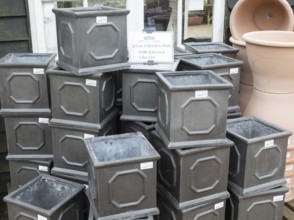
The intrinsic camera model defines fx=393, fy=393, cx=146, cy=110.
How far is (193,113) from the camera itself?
6.08ft

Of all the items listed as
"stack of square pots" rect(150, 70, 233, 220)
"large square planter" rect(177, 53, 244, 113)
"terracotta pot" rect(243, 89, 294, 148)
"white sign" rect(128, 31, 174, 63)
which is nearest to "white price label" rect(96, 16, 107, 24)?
"white sign" rect(128, 31, 174, 63)

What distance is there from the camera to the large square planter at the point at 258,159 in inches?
79.1

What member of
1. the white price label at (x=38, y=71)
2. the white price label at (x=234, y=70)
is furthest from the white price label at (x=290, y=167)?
the white price label at (x=38, y=71)

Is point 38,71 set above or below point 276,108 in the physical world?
above

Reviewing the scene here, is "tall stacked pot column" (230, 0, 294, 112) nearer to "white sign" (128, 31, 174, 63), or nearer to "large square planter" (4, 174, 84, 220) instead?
"white sign" (128, 31, 174, 63)

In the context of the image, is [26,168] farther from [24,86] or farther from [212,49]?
[212,49]

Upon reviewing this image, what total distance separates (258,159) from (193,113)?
47 centimetres

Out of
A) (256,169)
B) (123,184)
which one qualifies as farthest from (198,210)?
(123,184)

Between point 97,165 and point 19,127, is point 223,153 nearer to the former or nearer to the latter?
point 97,165

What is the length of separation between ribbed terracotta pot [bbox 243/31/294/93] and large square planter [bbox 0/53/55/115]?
4.02 ft

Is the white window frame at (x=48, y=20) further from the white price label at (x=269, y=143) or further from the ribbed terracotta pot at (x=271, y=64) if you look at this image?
the white price label at (x=269, y=143)

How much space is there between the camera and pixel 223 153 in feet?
6.51

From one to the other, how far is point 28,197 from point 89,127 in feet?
1.66

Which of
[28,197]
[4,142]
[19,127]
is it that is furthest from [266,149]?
[4,142]
